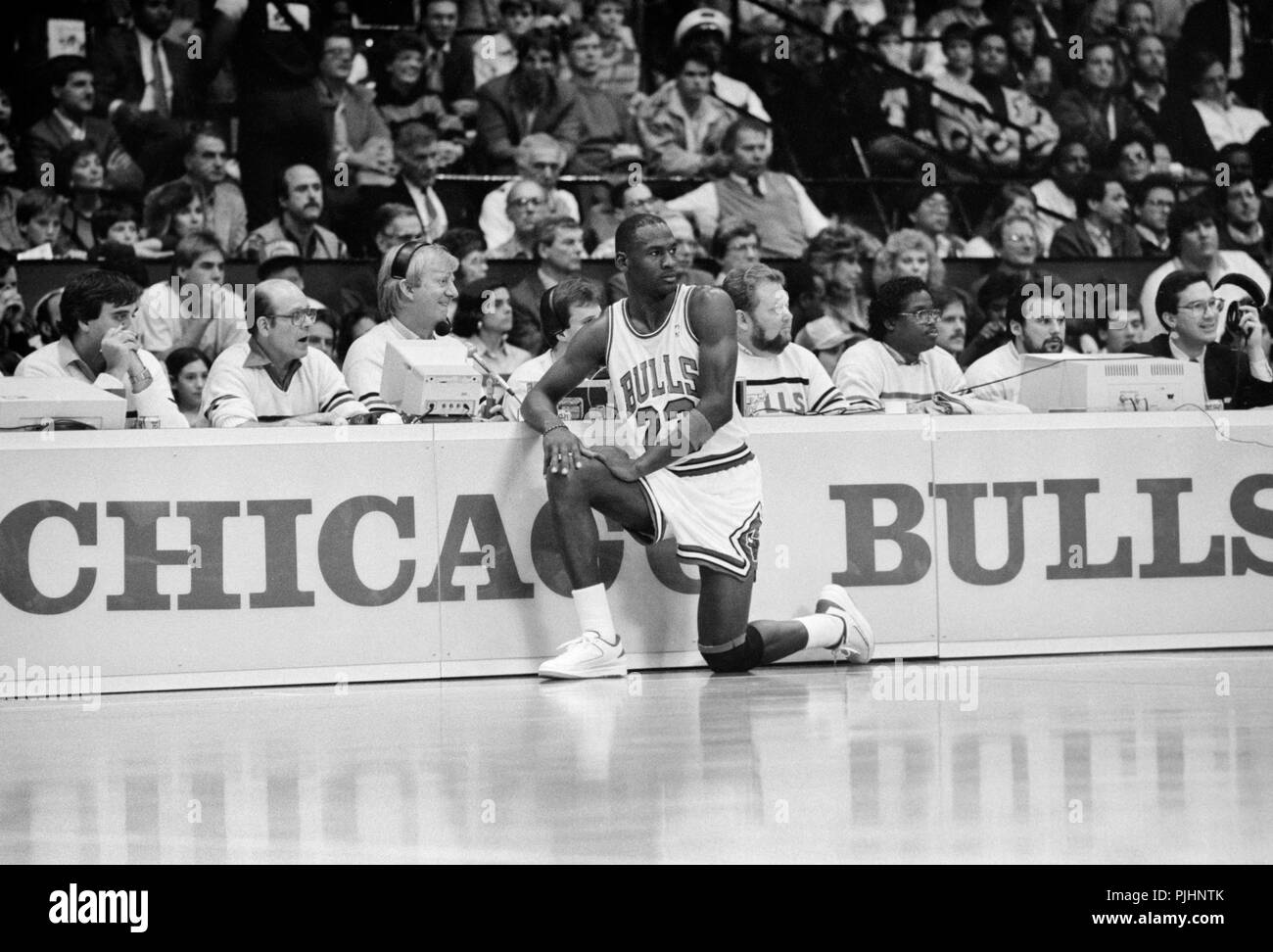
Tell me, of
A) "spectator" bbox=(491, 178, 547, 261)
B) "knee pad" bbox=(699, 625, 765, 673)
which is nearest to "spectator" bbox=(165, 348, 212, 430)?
"spectator" bbox=(491, 178, 547, 261)

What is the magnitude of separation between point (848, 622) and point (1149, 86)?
269 inches

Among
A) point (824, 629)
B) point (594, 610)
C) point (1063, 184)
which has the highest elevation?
point (1063, 184)

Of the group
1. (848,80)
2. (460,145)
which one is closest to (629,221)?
(460,145)

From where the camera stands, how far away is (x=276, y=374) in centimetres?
Result: 734

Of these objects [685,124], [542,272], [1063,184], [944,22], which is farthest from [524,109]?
[1063,184]

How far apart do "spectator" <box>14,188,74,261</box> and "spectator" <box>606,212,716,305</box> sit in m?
3.08

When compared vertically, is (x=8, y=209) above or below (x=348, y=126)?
below

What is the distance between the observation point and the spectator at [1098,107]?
460 inches

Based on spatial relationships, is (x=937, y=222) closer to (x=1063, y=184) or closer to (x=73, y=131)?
(x=1063, y=184)

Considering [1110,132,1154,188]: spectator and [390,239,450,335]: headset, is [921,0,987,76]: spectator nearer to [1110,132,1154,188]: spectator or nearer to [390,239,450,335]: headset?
[1110,132,1154,188]: spectator

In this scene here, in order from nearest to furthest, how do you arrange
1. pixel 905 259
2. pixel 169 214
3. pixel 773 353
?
pixel 773 353, pixel 169 214, pixel 905 259

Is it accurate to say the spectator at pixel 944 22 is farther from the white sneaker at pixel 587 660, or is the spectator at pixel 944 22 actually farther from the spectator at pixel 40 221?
the white sneaker at pixel 587 660

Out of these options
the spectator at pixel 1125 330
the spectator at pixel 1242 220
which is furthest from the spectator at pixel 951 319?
the spectator at pixel 1242 220

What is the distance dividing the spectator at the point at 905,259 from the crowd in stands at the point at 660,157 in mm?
20
